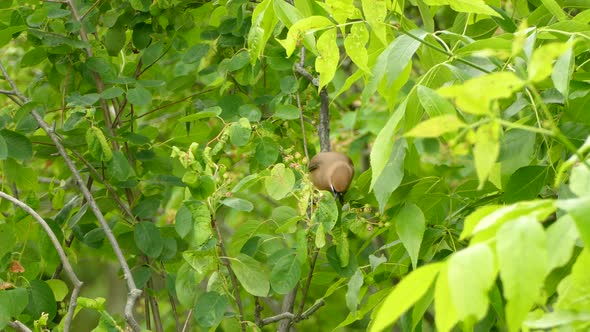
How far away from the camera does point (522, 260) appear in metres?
0.70

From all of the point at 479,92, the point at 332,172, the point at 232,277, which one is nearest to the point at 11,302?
the point at 232,277

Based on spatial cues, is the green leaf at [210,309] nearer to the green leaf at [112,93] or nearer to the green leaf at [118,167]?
the green leaf at [118,167]

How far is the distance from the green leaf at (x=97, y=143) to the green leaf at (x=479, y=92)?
1138 mm

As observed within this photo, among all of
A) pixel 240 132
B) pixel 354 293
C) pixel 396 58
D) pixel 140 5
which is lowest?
pixel 354 293

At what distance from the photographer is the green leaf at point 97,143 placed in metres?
1.75

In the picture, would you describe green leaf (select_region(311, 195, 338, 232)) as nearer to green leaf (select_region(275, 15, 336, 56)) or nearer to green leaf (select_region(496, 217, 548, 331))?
green leaf (select_region(275, 15, 336, 56))

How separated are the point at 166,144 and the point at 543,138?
873 millimetres

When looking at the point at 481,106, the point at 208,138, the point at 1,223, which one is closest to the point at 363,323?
the point at 208,138

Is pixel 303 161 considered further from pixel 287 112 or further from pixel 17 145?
pixel 17 145

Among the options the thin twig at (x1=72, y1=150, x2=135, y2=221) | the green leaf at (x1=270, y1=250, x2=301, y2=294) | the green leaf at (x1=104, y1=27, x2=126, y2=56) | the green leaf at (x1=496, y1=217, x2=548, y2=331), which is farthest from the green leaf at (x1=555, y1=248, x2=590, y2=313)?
the green leaf at (x1=104, y1=27, x2=126, y2=56)

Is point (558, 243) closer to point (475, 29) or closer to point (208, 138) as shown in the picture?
point (475, 29)

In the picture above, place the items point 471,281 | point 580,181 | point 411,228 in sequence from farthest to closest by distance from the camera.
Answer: point 411,228 → point 580,181 → point 471,281

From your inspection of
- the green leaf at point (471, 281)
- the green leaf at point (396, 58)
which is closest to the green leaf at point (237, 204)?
the green leaf at point (396, 58)

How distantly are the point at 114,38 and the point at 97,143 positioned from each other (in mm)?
318
